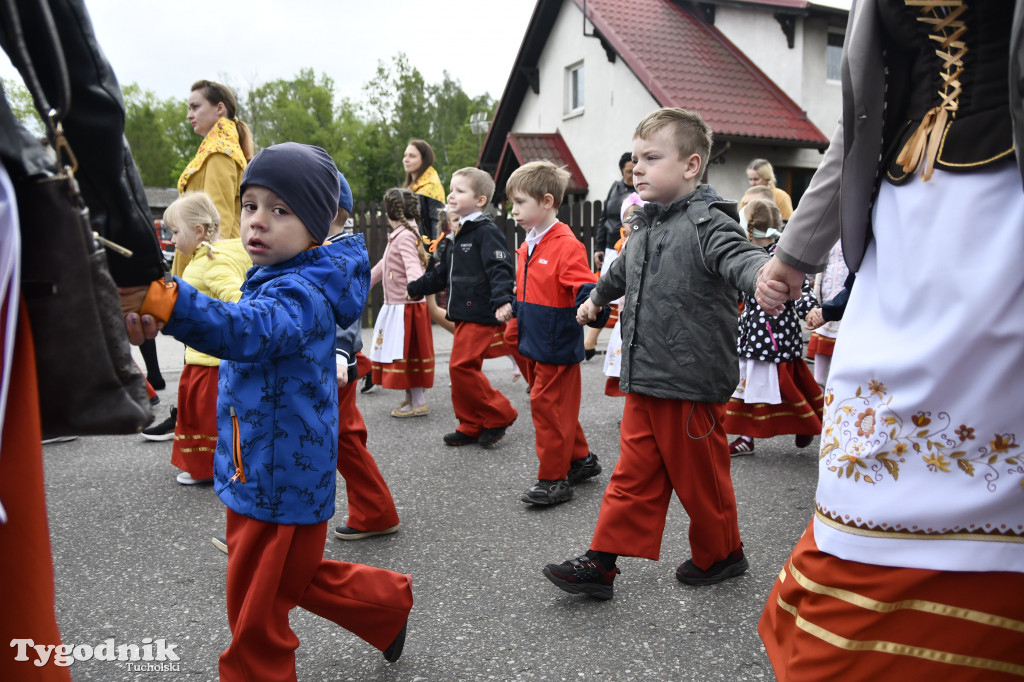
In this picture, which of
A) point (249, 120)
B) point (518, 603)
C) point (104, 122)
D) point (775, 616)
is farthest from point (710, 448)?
point (249, 120)

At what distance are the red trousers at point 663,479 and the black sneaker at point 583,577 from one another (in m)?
0.08

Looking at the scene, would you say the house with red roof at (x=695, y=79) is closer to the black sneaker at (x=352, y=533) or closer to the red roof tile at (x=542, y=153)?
the red roof tile at (x=542, y=153)

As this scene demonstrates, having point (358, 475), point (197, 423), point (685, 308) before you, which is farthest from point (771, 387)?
point (197, 423)

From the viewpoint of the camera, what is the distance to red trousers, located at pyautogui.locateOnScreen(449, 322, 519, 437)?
5258mm

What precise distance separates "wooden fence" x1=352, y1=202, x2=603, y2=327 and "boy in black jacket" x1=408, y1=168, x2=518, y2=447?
263 inches

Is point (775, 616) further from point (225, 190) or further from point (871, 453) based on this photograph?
point (225, 190)

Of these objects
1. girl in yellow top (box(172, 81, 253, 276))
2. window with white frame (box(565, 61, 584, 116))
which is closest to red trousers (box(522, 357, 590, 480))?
girl in yellow top (box(172, 81, 253, 276))

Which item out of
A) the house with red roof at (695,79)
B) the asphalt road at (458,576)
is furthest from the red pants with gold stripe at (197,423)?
the house with red roof at (695,79)

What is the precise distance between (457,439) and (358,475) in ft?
5.97

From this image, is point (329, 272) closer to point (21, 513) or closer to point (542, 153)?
point (21, 513)

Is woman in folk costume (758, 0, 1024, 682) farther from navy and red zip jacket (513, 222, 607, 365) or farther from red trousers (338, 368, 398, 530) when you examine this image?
navy and red zip jacket (513, 222, 607, 365)

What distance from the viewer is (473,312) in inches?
210

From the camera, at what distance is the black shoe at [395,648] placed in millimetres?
2537

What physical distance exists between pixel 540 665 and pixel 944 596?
1.34 meters
